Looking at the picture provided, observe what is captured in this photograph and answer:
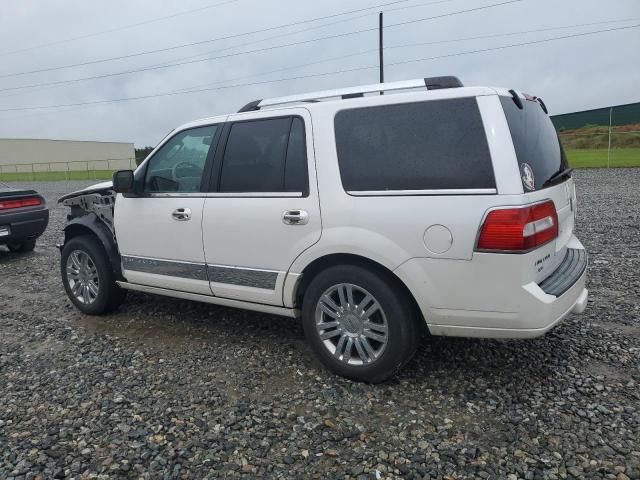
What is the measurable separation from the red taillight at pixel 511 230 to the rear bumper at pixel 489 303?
0.12 metres

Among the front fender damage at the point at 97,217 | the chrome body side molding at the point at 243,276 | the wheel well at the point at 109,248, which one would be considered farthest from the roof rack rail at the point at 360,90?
the wheel well at the point at 109,248

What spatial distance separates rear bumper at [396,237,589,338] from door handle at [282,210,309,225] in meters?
0.76

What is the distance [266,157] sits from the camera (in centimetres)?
374

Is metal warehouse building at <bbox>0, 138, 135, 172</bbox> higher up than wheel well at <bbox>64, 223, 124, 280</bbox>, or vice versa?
metal warehouse building at <bbox>0, 138, 135, 172</bbox>

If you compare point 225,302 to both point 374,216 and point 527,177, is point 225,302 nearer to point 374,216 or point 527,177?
point 374,216

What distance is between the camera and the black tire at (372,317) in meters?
3.17

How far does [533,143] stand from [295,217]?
1632 millimetres

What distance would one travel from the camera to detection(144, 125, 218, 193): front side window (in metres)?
4.13

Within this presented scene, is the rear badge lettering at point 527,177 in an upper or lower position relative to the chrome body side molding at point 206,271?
upper

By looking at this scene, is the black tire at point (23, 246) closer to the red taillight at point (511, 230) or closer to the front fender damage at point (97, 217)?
the front fender damage at point (97, 217)

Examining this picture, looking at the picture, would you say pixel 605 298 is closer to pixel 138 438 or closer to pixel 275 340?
pixel 275 340

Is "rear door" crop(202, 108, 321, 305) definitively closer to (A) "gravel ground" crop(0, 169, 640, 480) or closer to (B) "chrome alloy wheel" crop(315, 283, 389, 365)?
(B) "chrome alloy wheel" crop(315, 283, 389, 365)

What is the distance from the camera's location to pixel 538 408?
302 centimetres

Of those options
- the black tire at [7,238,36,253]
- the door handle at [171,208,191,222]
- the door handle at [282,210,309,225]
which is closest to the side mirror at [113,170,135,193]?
the door handle at [171,208,191,222]
